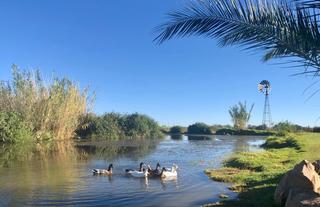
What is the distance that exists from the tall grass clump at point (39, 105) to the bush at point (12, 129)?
2.44m

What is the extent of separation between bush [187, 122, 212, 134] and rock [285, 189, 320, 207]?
65144 millimetres

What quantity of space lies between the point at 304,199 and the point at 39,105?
135 ft

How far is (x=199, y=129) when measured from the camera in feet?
251

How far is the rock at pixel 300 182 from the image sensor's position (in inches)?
375

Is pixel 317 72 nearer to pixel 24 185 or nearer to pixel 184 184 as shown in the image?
pixel 184 184

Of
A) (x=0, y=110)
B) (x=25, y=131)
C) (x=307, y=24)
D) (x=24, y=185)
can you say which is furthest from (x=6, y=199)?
(x=0, y=110)

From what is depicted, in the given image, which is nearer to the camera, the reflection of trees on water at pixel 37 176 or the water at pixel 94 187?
the water at pixel 94 187

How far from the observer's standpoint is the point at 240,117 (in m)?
72.5

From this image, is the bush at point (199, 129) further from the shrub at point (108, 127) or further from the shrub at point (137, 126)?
the shrub at point (108, 127)

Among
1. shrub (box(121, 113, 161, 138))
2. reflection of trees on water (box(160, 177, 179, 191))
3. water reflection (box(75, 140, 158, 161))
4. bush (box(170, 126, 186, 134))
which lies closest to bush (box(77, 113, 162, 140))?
shrub (box(121, 113, 161, 138))

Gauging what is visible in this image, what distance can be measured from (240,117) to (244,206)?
62265 millimetres

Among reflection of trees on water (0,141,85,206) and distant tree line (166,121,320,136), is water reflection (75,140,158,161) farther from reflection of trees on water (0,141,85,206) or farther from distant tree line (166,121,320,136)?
distant tree line (166,121,320,136)

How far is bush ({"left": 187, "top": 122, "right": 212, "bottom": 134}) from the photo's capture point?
75.0m

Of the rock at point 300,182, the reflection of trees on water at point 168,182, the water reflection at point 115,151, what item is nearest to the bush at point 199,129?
the water reflection at point 115,151
